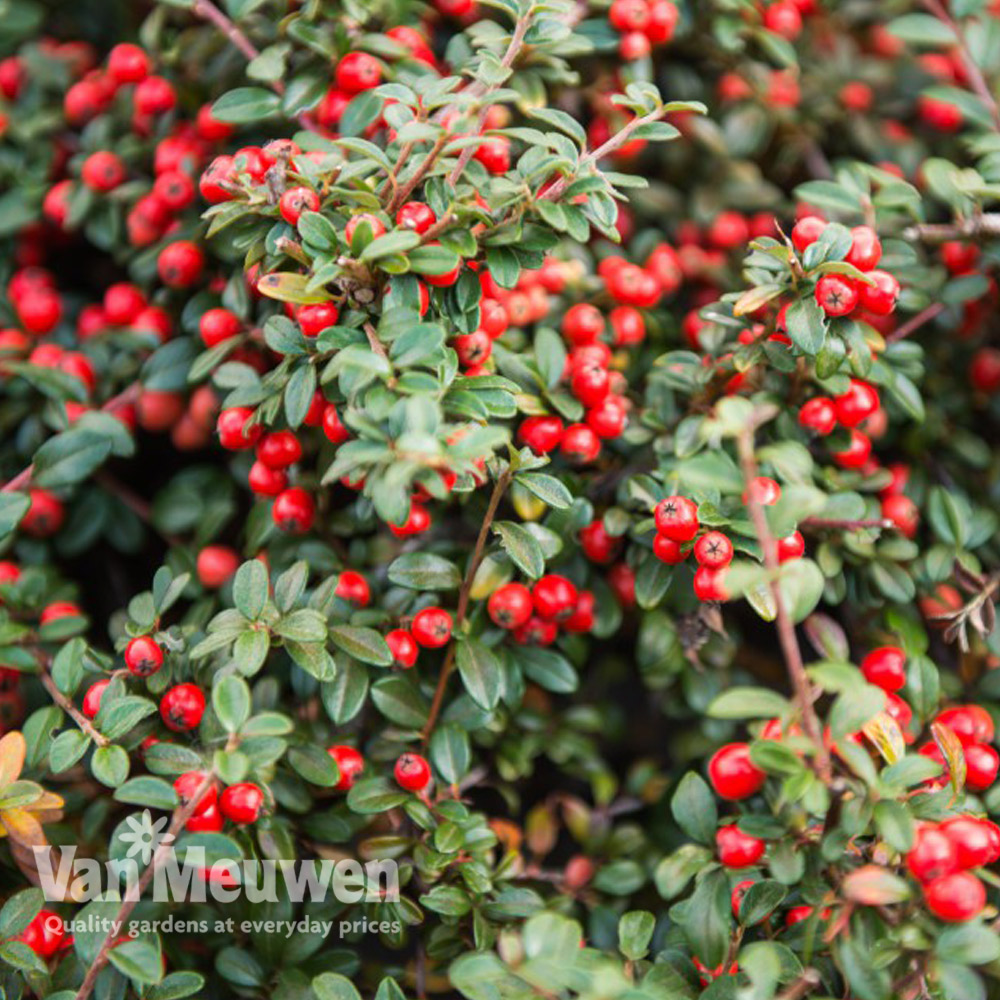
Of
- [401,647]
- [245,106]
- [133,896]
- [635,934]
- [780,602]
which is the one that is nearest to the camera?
[780,602]

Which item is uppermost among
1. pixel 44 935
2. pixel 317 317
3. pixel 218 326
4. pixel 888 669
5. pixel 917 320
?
pixel 317 317

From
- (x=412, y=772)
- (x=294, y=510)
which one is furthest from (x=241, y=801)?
(x=294, y=510)

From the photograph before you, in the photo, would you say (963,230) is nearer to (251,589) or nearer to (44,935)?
(251,589)

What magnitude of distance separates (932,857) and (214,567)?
1.50 metres

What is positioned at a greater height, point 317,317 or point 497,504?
point 317,317

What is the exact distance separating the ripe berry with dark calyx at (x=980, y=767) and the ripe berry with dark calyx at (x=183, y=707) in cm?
133

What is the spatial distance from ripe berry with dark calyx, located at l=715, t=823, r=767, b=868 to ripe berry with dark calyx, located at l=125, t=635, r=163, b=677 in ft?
3.27

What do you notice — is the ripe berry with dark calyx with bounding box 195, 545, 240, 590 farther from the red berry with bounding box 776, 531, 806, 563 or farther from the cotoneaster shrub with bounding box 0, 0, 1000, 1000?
the red berry with bounding box 776, 531, 806, 563

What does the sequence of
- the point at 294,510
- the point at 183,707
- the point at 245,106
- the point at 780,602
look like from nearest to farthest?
the point at 780,602 → the point at 183,707 → the point at 294,510 → the point at 245,106

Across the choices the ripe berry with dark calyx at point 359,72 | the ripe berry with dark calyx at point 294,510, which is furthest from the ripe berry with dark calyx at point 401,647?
the ripe berry with dark calyx at point 359,72

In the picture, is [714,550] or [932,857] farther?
[714,550]

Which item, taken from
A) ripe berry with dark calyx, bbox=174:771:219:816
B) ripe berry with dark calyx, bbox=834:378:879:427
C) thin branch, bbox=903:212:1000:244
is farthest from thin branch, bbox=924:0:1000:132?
ripe berry with dark calyx, bbox=174:771:219:816

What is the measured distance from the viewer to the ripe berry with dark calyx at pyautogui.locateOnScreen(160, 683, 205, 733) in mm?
1737

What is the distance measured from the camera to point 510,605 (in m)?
1.89
